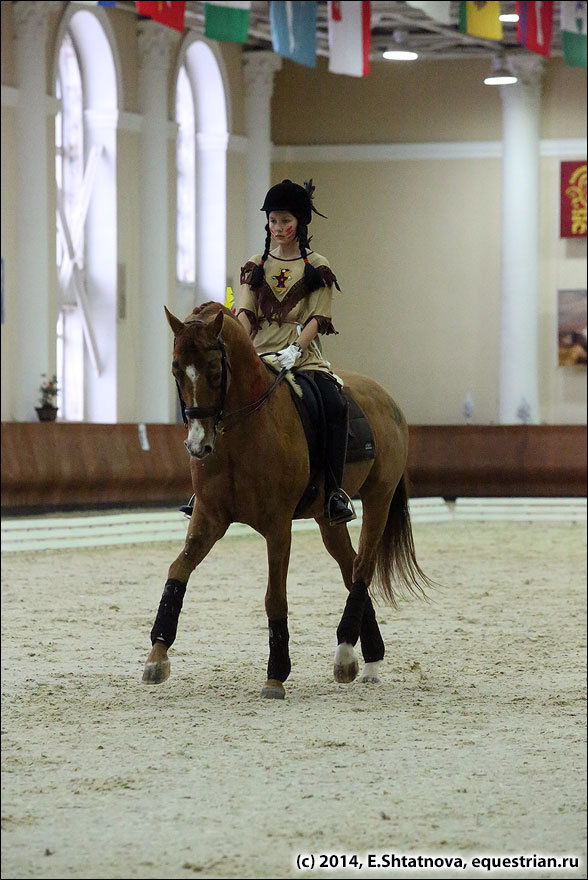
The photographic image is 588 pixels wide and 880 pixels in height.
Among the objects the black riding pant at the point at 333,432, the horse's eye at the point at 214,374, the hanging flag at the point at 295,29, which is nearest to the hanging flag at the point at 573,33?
the hanging flag at the point at 295,29

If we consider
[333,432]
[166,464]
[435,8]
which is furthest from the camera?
[166,464]

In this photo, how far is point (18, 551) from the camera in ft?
38.7

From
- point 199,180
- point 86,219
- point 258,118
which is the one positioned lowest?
point 86,219

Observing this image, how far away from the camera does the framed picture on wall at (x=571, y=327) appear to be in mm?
20109

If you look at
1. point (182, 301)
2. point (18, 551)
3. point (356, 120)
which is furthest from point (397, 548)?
point (356, 120)

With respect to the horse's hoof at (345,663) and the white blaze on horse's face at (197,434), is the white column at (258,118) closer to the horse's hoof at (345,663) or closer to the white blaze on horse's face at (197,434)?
the horse's hoof at (345,663)

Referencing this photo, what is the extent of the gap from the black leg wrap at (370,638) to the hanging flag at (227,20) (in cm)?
638

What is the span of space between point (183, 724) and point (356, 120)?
16353mm

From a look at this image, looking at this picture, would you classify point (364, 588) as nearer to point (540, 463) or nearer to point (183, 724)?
point (183, 724)

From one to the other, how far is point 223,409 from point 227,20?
23.2 ft

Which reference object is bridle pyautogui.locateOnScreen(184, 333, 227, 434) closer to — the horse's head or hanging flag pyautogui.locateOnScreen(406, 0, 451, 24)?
the horse's head

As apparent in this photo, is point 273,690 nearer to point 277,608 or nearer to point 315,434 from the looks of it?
point 277,608

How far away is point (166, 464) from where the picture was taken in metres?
14.8

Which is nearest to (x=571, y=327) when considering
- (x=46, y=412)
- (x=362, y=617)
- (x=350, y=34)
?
(x=46, y=412)
